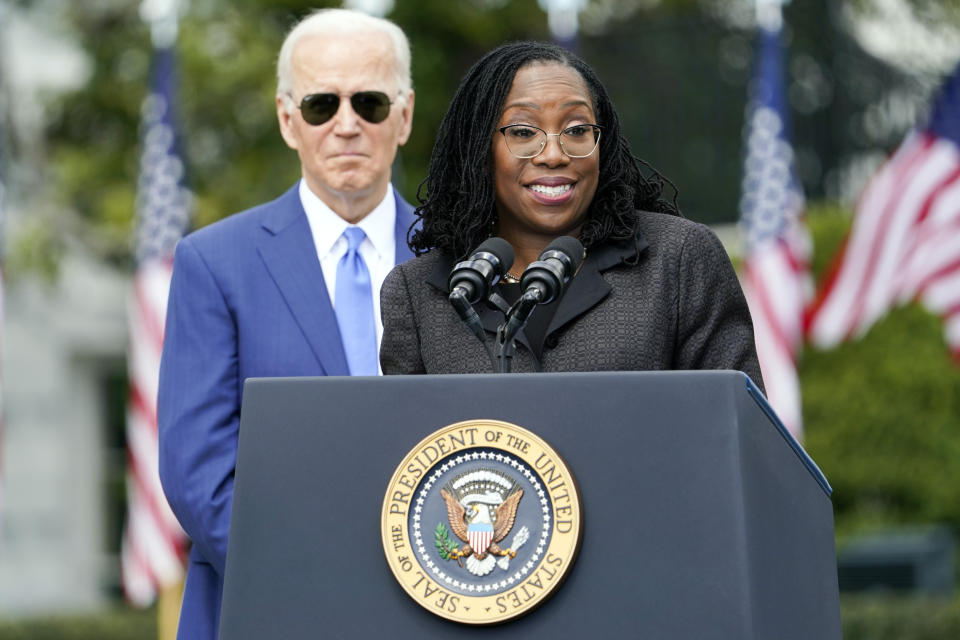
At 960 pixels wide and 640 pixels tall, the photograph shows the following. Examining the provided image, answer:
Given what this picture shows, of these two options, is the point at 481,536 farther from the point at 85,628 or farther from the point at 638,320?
the point at 85,628

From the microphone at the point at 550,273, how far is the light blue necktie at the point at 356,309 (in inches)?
45.4

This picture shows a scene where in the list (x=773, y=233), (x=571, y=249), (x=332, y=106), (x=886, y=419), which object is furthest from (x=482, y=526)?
(x=886, y=419)

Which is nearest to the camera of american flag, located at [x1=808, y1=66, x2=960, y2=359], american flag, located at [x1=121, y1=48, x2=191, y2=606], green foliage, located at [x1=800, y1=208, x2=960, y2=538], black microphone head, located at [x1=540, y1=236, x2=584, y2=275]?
black microphone head, located at [x1=540, y1=236, x2=584, y2=275]

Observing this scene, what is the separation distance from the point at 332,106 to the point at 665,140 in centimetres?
937

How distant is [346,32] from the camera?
3.95 meters

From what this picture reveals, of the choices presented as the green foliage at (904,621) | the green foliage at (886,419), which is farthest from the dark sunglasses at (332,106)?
the green foliage at (886,419)

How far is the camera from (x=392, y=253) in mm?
3951

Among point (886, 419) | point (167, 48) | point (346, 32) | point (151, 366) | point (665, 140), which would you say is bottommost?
point (886, 419)

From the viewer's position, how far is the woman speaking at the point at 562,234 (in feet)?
9.20

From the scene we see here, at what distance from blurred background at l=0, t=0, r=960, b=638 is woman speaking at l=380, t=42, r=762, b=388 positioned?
7439mm

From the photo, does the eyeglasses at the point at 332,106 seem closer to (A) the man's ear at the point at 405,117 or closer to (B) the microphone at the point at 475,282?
(A) the man's ear at the point at 405,117

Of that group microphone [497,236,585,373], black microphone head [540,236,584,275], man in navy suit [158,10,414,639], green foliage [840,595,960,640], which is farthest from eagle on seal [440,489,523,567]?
green foliage [840,595,960,640]

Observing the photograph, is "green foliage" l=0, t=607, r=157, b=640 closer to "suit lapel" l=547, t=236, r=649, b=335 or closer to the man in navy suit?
the man in navy suit

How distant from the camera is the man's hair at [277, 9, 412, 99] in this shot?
395cm
